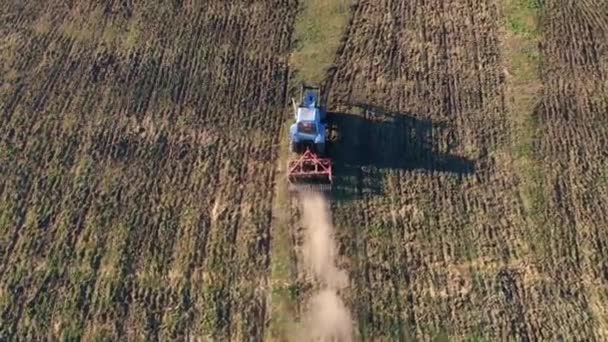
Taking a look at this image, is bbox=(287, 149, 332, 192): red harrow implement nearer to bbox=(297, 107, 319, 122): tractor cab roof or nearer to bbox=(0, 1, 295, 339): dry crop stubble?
bbox=(0, 1, 295, 339): dry crop stubble

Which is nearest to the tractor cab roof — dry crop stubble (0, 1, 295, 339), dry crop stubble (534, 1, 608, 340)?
dry crop stubble (0, 1, 295, 339)

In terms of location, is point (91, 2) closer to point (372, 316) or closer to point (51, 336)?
point (51, 336)

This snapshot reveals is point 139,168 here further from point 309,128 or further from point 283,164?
point 309,128

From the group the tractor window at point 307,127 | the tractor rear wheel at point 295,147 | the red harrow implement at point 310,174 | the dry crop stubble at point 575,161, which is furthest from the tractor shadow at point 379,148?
the dry crop stubble at point 575,161

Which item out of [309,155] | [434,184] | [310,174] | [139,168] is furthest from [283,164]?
[434,184]

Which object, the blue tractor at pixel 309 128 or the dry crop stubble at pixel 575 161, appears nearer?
the dry crop stubble at pixel 575 161

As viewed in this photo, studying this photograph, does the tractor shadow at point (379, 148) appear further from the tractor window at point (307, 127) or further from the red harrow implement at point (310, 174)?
the tractor window at point (307, 127)
